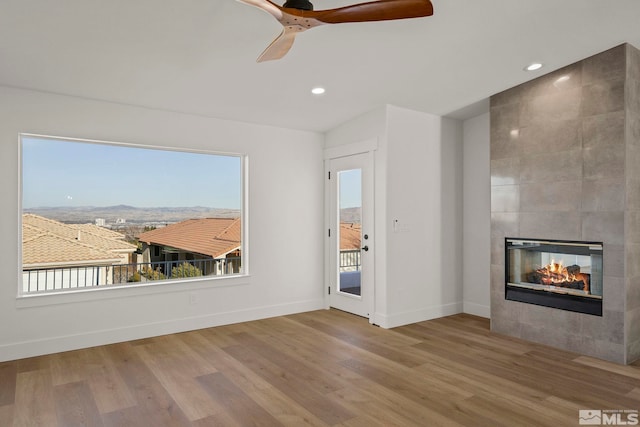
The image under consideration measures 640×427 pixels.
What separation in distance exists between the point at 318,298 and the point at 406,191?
6.24 ft

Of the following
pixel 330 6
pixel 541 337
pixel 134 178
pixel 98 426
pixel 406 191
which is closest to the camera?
pixel 98 426

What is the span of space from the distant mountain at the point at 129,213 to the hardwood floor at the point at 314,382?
129 cm

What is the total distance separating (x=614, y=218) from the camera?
364 cm

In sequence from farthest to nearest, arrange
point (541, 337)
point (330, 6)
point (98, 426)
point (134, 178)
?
point (134, 178) < point (541, 337) < point (330, 6) < point (98, 426)

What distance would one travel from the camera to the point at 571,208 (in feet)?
12.9

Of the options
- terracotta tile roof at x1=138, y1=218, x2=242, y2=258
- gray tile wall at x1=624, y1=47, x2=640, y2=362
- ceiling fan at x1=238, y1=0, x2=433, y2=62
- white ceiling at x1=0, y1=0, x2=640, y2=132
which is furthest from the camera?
terracotta tile roof at x1=138, y1=218, x2=242, y2=258

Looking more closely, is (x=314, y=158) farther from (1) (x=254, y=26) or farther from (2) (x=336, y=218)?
(1) (x=254, y=26)

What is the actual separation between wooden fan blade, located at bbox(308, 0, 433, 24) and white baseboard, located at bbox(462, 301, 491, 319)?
3.99 metres

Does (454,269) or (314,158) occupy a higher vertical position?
(314,158)

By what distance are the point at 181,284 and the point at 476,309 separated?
3.68 metres

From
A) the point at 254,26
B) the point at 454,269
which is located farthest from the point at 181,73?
the point at 454,269

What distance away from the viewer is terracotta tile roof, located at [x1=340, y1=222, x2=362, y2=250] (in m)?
5.16

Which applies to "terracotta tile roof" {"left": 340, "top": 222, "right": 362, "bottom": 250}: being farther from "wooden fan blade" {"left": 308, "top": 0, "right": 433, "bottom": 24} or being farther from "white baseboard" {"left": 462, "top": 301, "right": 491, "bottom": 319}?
"wooden fan blade" {"left": 308, "top": 0, "right": 433, "bottom": 24}
